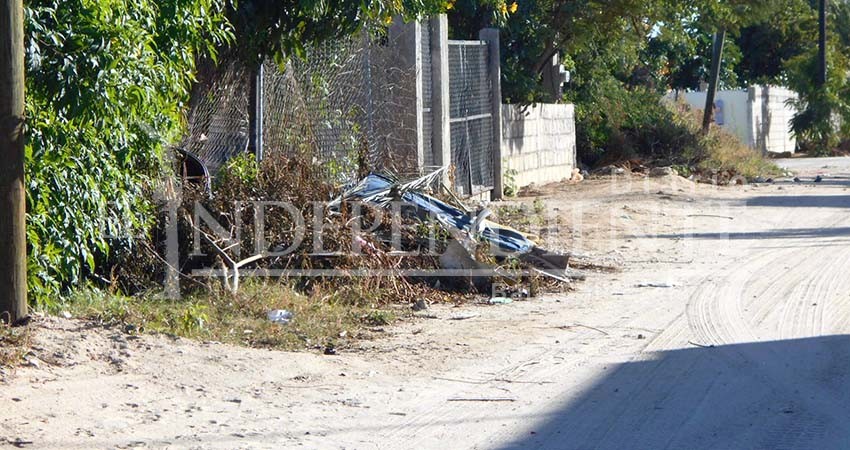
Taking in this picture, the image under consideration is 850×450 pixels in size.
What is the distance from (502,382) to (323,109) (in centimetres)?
566

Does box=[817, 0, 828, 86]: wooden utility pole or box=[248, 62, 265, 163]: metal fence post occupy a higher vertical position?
box=[817, 0, 828, 86]: wooden utility pole

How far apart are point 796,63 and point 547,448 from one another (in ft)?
105

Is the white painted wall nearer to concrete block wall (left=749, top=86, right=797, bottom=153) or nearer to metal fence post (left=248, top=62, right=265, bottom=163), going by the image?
concrete block wall (left=749, top=86, right=797, bottom=153)

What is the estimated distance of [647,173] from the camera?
2095 cm

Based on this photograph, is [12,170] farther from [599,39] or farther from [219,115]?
[599,39]

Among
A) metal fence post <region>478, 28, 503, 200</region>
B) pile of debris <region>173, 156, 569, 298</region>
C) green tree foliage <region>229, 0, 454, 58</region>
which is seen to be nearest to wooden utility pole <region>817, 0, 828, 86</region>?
metal fence post <region>478, 28, 503, 200</region>

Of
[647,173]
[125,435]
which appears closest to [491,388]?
[125,435]

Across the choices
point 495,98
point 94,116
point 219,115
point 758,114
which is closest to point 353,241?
point 219,115

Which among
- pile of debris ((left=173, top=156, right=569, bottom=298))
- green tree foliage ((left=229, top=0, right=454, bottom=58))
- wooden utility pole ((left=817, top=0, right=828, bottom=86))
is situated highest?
wooden utility pole ((left=817, top=0, right=828, bottom=86))

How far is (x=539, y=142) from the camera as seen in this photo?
757 inches

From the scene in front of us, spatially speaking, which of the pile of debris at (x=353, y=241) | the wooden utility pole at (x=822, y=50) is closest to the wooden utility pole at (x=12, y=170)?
the pile of debris at (x=353, y=241)

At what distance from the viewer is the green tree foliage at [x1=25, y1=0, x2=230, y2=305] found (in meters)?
6.43

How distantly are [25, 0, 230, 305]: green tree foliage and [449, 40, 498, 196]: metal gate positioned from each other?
729 centimetres

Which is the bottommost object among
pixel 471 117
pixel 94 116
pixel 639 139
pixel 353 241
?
pixel 353 241
